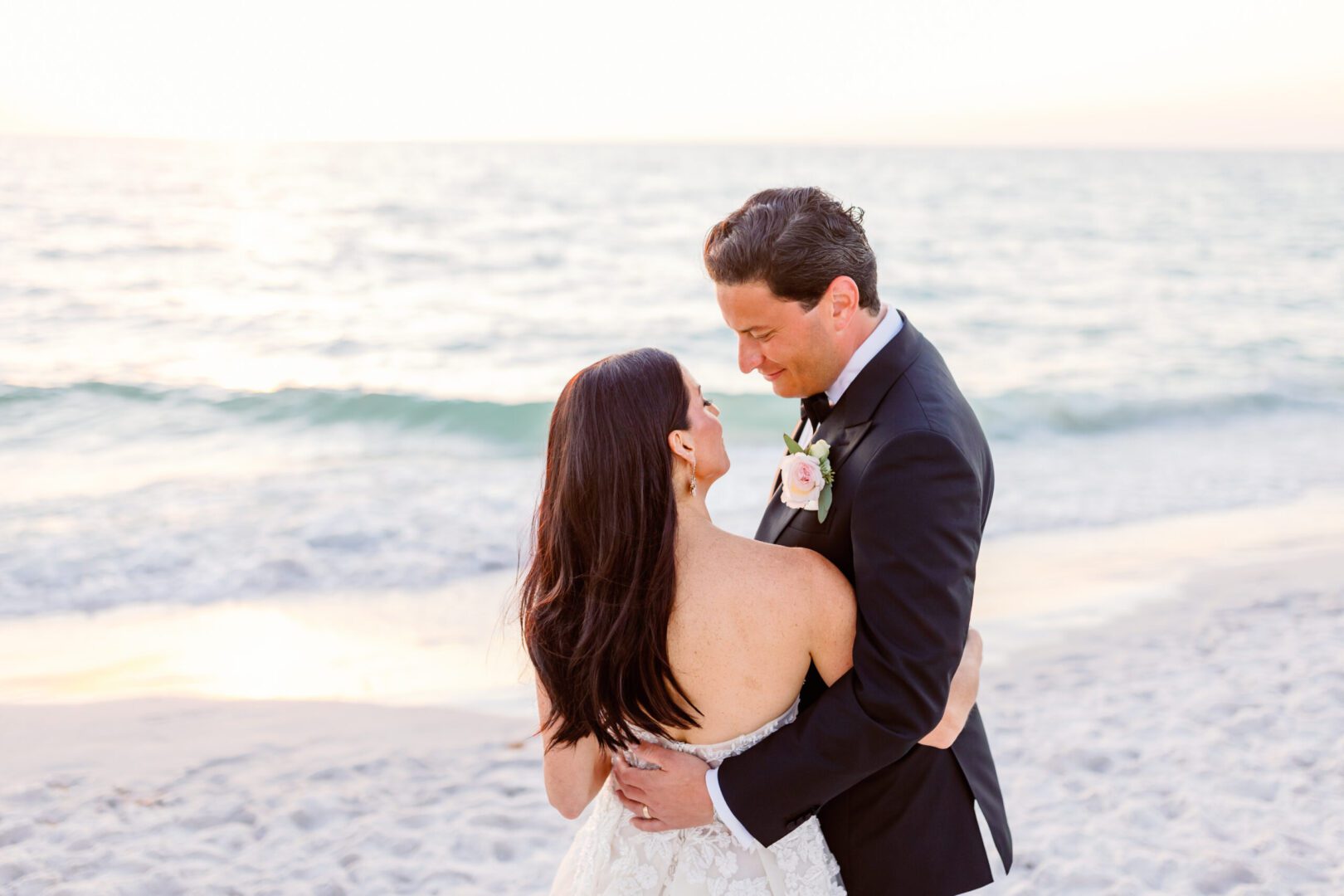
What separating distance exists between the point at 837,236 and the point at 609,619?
1.03 metres

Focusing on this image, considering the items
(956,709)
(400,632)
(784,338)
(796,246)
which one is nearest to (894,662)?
(956,709)

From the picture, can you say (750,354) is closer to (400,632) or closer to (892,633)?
(892,633)

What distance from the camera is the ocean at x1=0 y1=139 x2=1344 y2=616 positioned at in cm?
910

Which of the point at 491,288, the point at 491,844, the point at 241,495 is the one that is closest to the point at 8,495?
the point at 241,495

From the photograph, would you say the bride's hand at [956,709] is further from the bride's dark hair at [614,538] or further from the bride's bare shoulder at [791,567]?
the bride's dark hair at [614,538]

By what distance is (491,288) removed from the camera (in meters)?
23.3

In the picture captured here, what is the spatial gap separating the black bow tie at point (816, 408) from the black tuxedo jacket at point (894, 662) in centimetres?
10

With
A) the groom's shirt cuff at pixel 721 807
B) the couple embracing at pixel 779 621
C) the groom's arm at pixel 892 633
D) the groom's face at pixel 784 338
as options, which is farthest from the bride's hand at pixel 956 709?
the groom's face at pixel 784 338

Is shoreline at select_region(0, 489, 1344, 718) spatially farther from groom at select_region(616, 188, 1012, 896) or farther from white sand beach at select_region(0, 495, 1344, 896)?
groom at select_region(616, 188, 1012, 896)

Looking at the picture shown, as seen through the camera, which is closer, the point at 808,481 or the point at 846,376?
the point at 808,481

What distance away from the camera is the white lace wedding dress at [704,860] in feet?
7.52

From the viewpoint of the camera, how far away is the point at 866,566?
2.11m

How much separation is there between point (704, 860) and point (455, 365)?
15.1 m

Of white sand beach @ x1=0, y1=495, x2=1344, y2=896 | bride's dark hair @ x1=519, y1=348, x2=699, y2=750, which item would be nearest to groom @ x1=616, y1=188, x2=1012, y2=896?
bride's dark hair @ x1=519, y1=348, x2=699, y2=750
